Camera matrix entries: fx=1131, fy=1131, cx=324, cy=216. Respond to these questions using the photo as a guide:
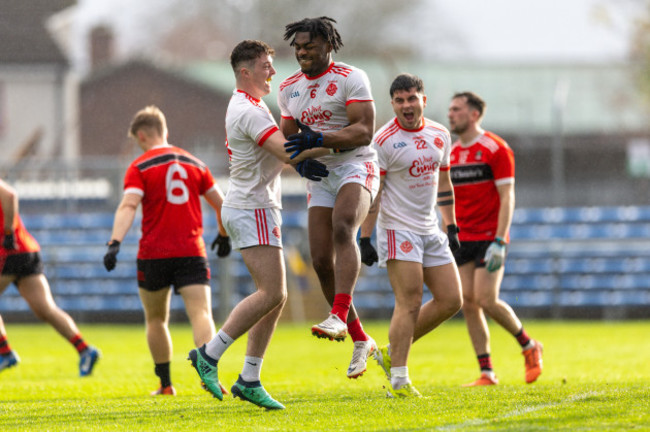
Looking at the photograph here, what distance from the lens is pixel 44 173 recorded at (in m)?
21.9

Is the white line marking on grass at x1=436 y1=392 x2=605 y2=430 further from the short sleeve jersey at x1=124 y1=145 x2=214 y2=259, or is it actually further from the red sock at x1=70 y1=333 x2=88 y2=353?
the red sock at x1=70 y1=333 x2=88 y2=353

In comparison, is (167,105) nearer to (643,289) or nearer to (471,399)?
(643,289)

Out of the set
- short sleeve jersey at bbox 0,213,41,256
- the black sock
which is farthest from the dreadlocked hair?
short sleeve jersey at bbox 0,213,41,256

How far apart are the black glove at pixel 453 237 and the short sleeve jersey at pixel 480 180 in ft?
3.12

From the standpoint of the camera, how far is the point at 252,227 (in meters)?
7.11

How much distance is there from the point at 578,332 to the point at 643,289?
4.31m

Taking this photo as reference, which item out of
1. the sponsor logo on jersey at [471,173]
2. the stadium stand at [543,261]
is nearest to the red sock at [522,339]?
the sponsor logo on jersey at [471,173]

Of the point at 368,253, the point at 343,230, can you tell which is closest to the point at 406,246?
the point at 368,253

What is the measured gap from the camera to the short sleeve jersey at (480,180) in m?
9.52

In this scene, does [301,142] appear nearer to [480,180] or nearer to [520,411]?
[520,411]

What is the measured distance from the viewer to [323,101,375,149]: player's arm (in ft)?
22.9

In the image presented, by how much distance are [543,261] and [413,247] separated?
1464cm

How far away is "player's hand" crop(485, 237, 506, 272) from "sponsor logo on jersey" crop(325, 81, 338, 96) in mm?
2497

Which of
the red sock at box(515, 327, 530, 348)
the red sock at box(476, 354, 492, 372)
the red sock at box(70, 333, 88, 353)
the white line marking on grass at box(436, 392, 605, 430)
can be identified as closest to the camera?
the white line marking on grass at box(436, 392, 605, 430)
